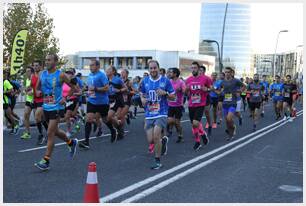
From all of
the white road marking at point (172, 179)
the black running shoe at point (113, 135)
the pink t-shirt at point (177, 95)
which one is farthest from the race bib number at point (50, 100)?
the pink t-shirt at point (177, 95)

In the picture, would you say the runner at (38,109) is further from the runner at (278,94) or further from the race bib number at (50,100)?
the runner at (278,94)

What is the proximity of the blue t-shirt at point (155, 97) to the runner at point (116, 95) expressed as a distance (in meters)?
3.05

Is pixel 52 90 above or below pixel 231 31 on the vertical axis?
below

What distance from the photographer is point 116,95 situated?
37.5 feet

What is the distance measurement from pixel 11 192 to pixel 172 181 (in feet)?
7.04

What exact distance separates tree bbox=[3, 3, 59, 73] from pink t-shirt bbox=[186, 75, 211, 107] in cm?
2908

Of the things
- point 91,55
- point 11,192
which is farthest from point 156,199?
point 91,55

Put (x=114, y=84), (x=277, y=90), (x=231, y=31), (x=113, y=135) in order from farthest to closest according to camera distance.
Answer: (x=231, y=31)
(x=277, y=90)
(x=114, y=84)
(x=113, y=135)

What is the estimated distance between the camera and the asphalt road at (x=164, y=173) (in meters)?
5.69

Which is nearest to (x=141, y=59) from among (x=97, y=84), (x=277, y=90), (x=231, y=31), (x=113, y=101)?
(x=231, y=31)

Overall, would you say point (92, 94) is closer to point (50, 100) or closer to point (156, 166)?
point (50, 100)

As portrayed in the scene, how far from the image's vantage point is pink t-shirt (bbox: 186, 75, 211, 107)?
10242 mm

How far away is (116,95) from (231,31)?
11513cm

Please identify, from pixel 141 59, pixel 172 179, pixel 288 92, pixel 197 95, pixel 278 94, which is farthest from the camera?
pixel 141 59
